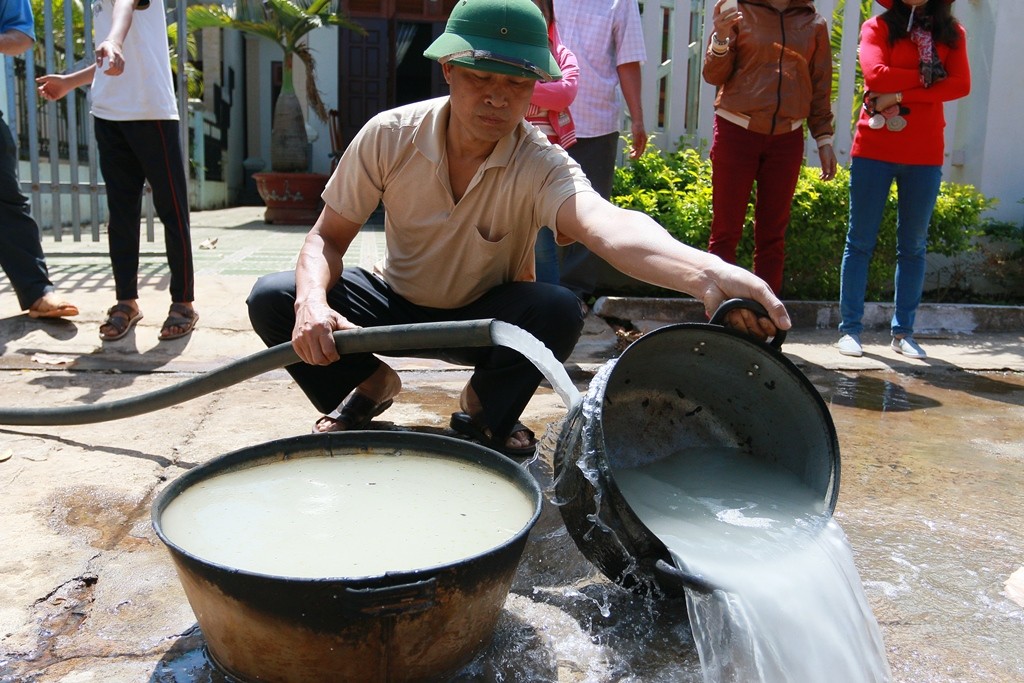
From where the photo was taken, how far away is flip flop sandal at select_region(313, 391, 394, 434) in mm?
3074

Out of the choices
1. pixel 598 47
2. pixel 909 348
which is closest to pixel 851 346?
pixel 909 348

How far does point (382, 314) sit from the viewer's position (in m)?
2.92

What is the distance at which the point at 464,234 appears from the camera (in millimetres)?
2793

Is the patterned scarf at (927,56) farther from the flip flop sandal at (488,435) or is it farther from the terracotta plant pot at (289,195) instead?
the terracotta plant pot at (289,195)

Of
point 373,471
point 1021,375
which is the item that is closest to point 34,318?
point 373,471

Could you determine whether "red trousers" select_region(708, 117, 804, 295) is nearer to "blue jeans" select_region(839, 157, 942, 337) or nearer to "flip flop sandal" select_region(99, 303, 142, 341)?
"blue jeans" select_region(839, 157, 942, 337)

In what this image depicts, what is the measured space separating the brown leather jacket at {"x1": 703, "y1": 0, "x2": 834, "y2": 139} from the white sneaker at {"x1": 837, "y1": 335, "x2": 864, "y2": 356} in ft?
3.90

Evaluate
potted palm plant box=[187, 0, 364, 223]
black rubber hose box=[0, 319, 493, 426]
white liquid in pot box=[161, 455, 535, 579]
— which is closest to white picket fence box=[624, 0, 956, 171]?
black rubber hose box=[0, 319, 493, 426]

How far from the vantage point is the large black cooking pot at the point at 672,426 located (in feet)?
5.82

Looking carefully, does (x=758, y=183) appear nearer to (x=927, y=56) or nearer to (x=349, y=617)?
(x=927, y=56)

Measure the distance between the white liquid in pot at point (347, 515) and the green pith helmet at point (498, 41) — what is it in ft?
3.40

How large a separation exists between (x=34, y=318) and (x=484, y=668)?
11.9 ft

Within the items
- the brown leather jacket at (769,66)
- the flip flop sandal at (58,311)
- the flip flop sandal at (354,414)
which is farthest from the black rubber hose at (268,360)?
the brown leather jacket at (769,66)

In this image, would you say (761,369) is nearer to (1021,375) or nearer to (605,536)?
(605,536)
